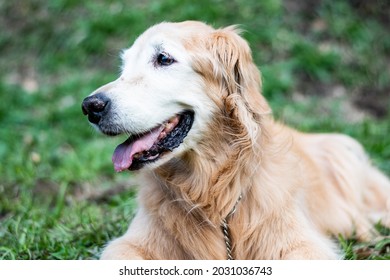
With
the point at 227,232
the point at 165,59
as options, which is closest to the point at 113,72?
the point at 165,59

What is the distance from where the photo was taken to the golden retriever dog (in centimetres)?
Answer: 359

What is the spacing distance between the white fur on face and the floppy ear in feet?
0.49

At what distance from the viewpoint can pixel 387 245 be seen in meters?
4.32

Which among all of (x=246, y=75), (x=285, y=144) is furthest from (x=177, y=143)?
(x=285, y=144)

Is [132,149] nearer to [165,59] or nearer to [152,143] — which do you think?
[152,143]

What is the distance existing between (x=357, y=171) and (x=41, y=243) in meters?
2.73

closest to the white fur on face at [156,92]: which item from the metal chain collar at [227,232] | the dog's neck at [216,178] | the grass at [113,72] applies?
the dog's neck at [216,178]

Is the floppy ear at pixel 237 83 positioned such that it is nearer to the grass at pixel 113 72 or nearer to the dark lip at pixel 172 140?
the dark lip at pixel 172 140

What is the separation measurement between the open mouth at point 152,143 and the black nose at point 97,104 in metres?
0.25

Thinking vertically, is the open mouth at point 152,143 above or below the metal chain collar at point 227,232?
above

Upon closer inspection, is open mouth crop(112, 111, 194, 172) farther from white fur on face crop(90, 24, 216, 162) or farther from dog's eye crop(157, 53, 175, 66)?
dog's eye crop(157, 53, 175, 66)

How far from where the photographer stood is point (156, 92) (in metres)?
3.58

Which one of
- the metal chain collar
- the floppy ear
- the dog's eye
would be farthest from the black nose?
the metal chain collar

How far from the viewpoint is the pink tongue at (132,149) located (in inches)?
140
